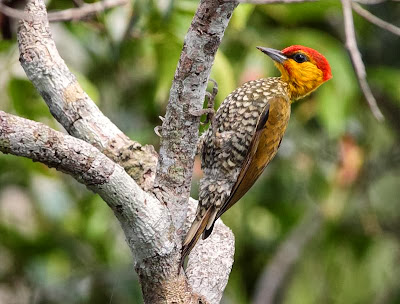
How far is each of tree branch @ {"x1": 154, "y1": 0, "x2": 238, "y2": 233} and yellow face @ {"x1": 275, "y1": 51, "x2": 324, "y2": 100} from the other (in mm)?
1085

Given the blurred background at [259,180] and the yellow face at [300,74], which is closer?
the yellow face at [300,74]

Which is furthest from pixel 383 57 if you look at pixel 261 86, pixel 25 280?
pixel 25 280

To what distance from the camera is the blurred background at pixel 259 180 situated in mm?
3887

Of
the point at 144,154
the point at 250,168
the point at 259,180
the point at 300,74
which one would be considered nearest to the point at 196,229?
the point at 144,154

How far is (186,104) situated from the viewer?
94.9 inches

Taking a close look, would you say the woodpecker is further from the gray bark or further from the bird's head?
the gray bark

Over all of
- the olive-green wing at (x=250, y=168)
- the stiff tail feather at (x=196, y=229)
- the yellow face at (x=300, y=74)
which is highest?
the yellow face at (x=300, y=74)

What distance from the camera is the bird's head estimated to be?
3457mm

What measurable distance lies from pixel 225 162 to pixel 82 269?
1909 millimetres

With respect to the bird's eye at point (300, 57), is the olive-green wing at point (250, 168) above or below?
below

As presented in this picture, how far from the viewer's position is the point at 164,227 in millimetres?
2508

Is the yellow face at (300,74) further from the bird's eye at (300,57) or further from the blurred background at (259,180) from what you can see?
the blurred background at (259,180)

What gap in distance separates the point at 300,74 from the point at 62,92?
3.93ft

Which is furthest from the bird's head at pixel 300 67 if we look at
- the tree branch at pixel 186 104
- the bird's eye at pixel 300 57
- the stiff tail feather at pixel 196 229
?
the tree branch at pixel 186 104
